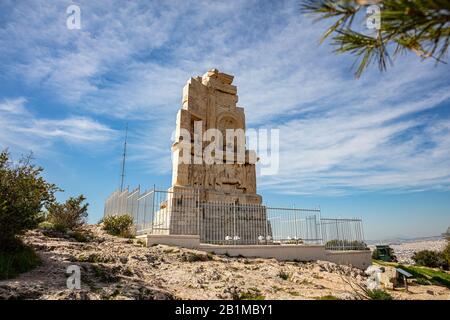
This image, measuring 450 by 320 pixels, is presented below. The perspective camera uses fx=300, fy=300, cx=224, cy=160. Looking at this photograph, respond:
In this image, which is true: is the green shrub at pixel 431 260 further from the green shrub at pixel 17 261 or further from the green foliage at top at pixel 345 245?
the green shrub at pixel 17 261

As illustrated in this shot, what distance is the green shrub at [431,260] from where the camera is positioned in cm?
2062

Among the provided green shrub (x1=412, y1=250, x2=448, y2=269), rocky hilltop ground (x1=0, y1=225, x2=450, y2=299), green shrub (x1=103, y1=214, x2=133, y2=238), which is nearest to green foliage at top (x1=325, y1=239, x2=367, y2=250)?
rocky hilltop ground (x1=0, y1=225, x2=450, y2=299)

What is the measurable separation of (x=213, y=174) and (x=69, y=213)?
264 inches

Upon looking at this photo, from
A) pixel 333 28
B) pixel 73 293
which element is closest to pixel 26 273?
pixel 73 293

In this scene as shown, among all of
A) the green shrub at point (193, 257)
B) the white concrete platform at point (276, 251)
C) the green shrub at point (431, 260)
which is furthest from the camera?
the green shrub at point (431, 260)

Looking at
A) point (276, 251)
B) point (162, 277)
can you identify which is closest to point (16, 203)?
point (162, 277)

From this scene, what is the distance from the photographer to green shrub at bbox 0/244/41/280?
5.24 m

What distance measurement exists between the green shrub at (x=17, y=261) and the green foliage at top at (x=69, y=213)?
268 inches

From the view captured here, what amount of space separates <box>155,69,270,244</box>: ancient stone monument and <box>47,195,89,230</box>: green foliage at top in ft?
12.2

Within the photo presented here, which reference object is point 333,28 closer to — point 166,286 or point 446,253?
point 166,286

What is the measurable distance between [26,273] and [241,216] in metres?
8.70

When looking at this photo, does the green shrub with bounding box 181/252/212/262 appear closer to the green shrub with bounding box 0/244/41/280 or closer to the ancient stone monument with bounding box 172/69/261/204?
the green shrub with bounding box 0/244/41/280

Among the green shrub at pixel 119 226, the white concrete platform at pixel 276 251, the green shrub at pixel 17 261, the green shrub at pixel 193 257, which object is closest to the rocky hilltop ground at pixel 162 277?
the green shrub at pixel 193 257

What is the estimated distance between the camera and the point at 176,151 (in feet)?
45.8
